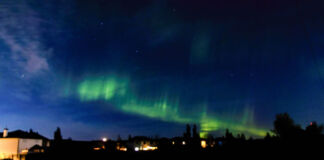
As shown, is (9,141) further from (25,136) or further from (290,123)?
(290,123)

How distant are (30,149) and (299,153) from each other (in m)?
50.9

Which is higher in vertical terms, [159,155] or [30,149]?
[159,155]

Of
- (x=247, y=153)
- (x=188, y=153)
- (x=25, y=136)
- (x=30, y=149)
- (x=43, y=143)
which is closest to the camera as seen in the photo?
(x=247, y=153)

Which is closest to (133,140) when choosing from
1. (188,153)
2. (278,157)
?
(188,153)

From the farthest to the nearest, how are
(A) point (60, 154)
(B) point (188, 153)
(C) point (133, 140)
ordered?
(C) point (133, 140) → (A) point (60, 154) → (B) point (188, 153)

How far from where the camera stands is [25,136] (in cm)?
5088

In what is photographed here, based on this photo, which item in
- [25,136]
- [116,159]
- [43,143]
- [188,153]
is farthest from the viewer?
[43,143]

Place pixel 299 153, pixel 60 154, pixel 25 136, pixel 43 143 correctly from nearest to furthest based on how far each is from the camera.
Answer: pixel 299 153 < pixel 60 154 < pixel 25 136 < pixel 43 143

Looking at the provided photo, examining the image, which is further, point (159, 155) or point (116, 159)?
point (116, 159)

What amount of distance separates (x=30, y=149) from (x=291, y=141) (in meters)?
50.5

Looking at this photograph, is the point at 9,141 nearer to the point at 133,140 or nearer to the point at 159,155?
the point at 133,140

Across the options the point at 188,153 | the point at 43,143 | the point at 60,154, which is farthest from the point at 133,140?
the point at 188,153

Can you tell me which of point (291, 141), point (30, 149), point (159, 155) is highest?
point (291, 141)

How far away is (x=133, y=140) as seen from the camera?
6300cm
